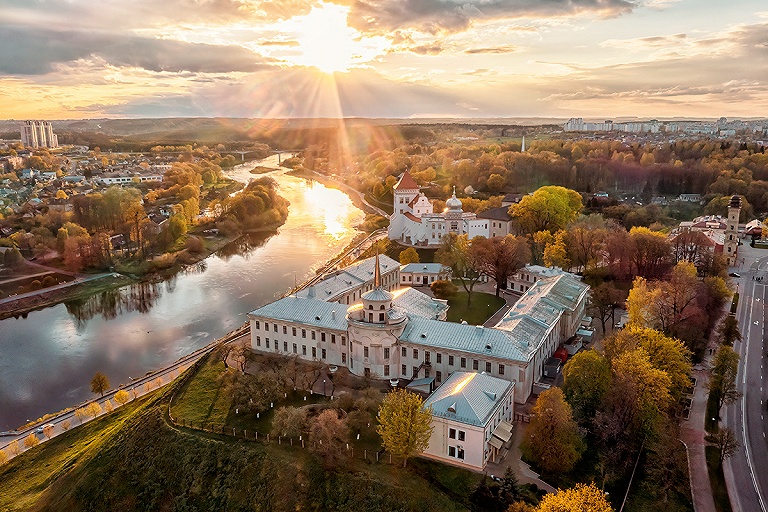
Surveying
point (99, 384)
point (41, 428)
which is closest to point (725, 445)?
point (99, 384)

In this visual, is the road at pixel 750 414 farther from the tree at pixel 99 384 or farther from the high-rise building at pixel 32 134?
the high-rise building at pixel 32 134

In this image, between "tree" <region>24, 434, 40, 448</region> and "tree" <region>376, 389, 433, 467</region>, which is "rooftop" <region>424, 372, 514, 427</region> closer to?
"tree" <region>376, 389, 433, 467</region>

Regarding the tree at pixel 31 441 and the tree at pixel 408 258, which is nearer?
the tree at pixel 31 441

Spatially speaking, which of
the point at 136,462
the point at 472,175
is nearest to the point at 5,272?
the point at 136,462

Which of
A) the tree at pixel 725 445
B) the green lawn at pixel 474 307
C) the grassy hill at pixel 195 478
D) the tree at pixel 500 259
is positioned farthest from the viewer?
the tree at pixel 500 259

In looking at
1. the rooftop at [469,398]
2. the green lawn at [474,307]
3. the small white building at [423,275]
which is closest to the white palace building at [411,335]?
the rooftop at [469,398]

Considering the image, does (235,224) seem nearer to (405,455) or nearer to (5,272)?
(5,272)
